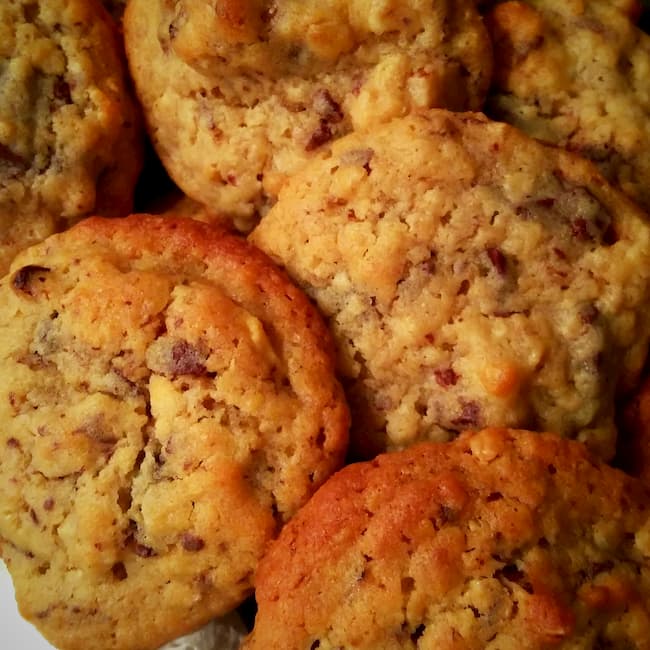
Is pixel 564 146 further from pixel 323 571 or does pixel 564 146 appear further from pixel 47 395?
pixel 47 395

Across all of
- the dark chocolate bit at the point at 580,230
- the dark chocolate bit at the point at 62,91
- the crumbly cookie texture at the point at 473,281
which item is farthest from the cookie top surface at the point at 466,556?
the dark chocolate bit at the point at 62,91

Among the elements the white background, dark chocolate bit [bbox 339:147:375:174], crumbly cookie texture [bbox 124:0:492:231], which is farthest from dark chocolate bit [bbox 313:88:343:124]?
the white background

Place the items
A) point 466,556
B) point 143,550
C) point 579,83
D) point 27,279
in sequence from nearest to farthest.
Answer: point 466,556, point 143,550, point 27,279, point 579,83

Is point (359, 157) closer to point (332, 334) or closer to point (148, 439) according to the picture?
point (332, 334)

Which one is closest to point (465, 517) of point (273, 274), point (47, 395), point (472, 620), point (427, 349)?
point (472, 620)

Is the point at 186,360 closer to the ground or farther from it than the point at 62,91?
closer to the ground

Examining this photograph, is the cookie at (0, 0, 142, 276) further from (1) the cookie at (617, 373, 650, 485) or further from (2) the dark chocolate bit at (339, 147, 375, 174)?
(1) the cookie at (617, 373, 650, 485)

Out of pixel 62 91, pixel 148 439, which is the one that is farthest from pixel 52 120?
pixel 148 439

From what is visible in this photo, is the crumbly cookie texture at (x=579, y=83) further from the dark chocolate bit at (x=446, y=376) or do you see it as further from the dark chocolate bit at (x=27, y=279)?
the dark chocolate bit at (x=27, y=279)
